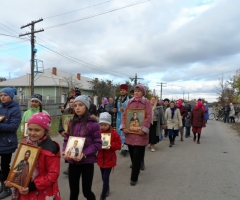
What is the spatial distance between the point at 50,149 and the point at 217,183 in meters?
3.90

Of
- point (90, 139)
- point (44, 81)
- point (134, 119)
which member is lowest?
point (90, 139)

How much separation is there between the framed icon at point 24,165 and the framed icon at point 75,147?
0.71 metres

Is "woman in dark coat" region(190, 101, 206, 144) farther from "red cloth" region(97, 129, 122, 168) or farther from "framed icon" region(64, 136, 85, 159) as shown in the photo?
"framed icon" region(64, 136, 85, 159)

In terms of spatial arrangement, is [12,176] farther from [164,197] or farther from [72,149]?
[164,197]

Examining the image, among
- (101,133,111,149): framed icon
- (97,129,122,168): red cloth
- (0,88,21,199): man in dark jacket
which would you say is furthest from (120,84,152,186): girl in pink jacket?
(0,88,21,199): man in dark jacket

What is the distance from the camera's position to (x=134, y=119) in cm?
500

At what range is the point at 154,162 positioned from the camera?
6945mm

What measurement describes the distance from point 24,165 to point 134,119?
2.79 meters

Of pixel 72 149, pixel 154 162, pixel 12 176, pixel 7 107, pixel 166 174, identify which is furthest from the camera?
pixel 154 162

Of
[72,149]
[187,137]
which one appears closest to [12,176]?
[72,149]

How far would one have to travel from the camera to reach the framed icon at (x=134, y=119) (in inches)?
194

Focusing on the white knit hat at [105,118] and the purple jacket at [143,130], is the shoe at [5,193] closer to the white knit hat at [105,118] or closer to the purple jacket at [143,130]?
the white knit hat at [105,118]

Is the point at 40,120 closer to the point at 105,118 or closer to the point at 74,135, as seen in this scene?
the point at 74,135

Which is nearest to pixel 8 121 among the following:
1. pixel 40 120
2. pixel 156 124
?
pixel 40 120
